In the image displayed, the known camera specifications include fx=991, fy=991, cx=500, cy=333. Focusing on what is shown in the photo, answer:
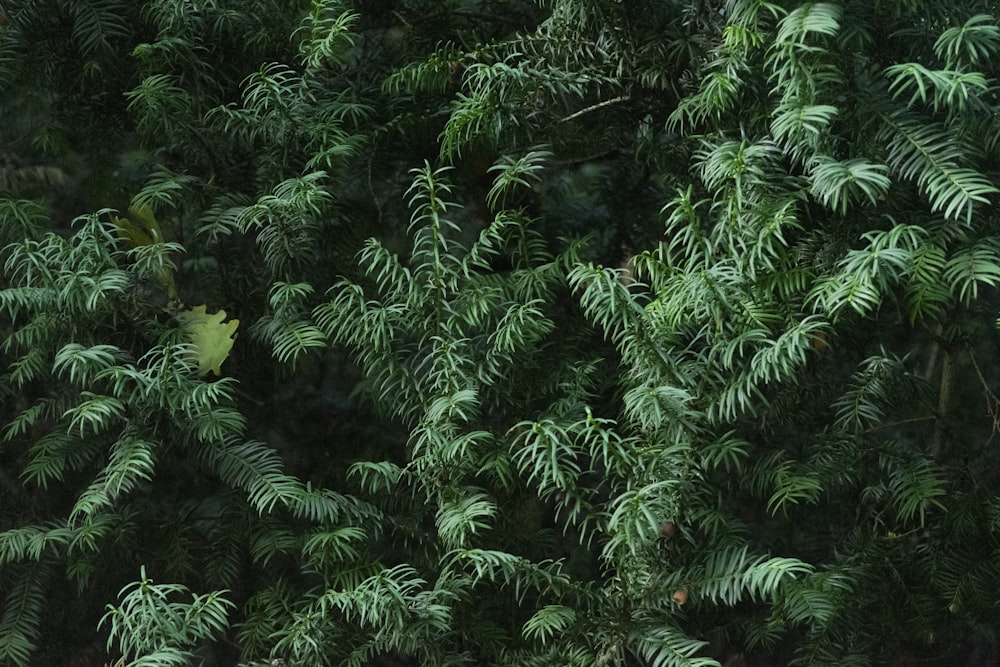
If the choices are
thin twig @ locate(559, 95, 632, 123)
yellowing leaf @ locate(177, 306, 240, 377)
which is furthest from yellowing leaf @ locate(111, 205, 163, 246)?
thin twig @ locate(559, 95, 632, 123)

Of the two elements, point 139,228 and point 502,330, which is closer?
point 502,330

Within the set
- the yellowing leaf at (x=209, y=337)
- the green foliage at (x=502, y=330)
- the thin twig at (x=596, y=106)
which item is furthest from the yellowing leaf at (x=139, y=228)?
the thin twig at (x=596, y=106)

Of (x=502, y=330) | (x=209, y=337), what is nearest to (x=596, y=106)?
(x=502, y=330)

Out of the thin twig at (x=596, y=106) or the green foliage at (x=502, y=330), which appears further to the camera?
the thin twig at (x=596, y=106)

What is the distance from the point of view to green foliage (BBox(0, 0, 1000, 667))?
3.85ft

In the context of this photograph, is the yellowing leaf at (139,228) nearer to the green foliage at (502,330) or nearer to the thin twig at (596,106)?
the green foliage at (502,330)

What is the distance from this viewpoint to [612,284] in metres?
1.18

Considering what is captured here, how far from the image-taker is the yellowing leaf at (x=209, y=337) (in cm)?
138

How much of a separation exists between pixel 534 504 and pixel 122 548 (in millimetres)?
616

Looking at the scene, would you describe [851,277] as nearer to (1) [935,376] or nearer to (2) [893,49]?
(2) [893,49]

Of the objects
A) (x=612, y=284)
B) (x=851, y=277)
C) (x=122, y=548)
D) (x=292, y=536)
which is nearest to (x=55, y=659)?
(x=122, y=548)

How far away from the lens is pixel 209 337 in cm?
139

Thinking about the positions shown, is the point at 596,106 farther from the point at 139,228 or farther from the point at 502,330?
the point at 139,228

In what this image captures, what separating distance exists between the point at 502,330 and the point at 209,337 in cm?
42
